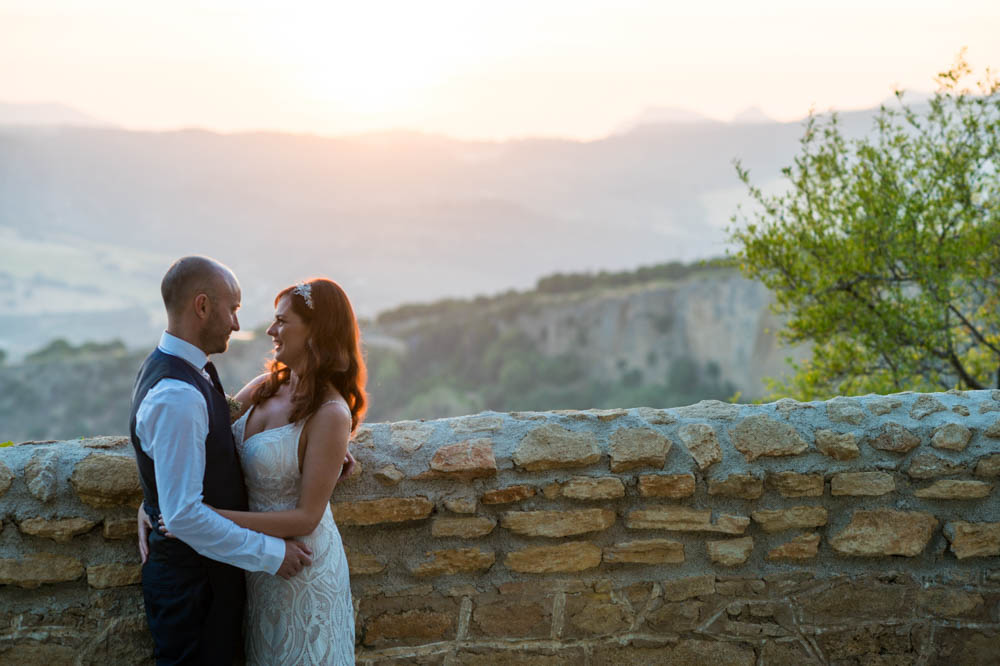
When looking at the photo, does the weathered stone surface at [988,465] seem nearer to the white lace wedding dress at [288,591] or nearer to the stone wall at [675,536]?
the stone wall at [675,536]

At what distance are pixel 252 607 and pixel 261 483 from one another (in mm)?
378

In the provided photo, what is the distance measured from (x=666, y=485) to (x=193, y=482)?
155cm

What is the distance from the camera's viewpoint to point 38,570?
252cm

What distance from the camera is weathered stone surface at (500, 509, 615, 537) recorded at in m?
2.79

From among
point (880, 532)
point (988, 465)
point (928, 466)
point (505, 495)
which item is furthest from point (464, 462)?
point (988, 465)

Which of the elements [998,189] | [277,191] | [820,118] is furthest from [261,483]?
[277,191]

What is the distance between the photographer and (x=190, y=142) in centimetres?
11488

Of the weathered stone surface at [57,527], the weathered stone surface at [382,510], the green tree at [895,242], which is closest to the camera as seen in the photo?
the weathered stone surface at [57,527]

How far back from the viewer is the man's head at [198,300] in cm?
212

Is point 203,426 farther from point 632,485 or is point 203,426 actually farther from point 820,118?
point 820,118

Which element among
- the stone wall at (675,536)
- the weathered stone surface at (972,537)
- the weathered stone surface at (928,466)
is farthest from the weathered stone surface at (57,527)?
the weathered stone surface at (972,537)

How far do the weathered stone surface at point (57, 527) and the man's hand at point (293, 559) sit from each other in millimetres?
735

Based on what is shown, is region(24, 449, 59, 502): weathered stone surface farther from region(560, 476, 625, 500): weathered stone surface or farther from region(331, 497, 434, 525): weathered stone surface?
region(560, 476, 625, 500): weathered stone surface

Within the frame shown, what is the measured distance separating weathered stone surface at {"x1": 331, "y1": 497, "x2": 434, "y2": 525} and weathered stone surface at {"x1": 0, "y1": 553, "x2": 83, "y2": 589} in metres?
0.80
